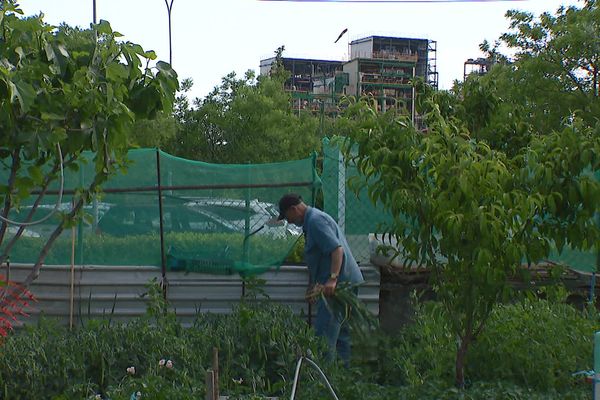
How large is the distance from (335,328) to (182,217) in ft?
7.22

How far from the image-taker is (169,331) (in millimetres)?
6934

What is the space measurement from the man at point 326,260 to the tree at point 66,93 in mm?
3301

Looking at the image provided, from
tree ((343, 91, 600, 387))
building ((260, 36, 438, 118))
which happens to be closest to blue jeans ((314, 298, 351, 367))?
tree ((343, 91, 600, 387))

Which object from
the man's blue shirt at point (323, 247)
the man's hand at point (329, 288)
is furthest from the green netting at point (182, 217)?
the man's hand at point (329, 288)

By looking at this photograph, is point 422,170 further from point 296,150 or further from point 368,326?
point 296,150

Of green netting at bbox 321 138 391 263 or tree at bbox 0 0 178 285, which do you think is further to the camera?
green netting at bbox 321 138 391 263

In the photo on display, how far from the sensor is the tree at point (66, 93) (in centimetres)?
383

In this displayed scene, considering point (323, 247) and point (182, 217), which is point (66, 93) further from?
point (182, 217)

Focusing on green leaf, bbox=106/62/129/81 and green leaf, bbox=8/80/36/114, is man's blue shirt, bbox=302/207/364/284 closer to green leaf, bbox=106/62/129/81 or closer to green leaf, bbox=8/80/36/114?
green leaf, bbox=106/62/129/81

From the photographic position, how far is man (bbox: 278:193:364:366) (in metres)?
7.41

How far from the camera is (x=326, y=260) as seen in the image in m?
7.66

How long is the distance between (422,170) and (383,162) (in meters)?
0.25

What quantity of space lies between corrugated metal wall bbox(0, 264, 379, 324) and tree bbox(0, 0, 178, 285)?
159 inches

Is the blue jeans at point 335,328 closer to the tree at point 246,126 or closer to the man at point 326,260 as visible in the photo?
the man at point 326,260
